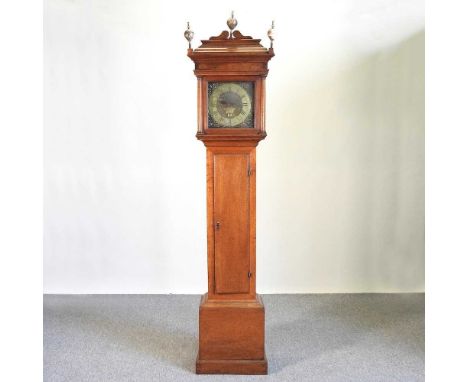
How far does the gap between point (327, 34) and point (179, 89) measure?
1.41 meters

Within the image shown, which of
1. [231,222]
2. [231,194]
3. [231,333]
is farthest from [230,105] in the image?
[231,333]

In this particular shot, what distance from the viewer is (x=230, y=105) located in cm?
318

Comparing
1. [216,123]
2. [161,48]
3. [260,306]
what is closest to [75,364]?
[260,306]

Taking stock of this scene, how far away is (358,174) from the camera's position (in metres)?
4.95

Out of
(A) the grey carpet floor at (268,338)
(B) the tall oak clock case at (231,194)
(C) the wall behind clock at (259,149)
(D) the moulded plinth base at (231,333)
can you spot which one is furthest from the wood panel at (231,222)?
(C) the wall behind clock at (259,149)

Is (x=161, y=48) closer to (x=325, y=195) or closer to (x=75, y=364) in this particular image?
(x=325, y=195)

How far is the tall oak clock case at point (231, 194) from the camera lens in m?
3.15

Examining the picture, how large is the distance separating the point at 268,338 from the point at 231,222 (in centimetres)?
103

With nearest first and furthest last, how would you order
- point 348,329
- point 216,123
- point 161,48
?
point 216,123 → point 348,329 → point 161,48

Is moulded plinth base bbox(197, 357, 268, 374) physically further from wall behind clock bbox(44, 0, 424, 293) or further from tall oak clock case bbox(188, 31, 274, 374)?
wall behind clock bbox(44, 0, 424, 293)

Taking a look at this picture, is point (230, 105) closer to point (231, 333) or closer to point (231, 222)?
point (231, 222)

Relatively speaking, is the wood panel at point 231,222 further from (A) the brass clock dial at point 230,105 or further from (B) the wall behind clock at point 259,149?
(B) the wall behind clock at point 259,149

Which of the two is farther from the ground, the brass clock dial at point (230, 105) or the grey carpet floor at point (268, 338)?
the brass clock dial at point (230, 105)

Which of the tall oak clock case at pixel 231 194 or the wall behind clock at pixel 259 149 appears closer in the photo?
the tall oak clock case at pixel 231 194
